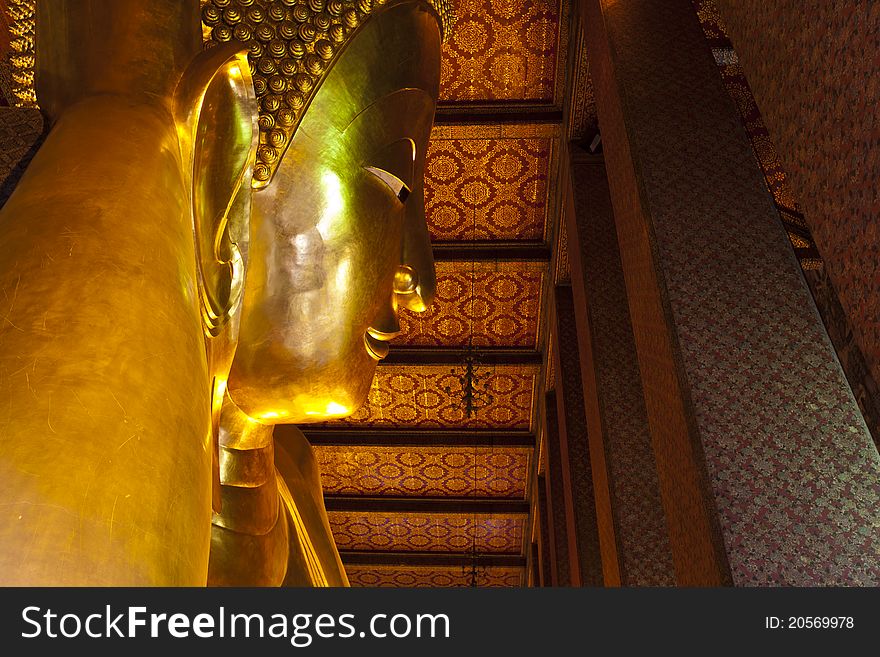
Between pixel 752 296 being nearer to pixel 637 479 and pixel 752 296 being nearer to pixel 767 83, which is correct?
pixel 767 83

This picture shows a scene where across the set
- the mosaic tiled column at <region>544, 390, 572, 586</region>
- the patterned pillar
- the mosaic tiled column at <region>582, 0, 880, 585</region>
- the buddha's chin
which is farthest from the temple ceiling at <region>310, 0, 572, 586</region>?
the buddha's chin

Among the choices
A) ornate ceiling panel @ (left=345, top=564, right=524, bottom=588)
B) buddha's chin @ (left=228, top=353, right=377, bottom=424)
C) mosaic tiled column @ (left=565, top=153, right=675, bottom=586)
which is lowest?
ornate ceiling panel @ (left=345, top=564, right=524, bottom=588)

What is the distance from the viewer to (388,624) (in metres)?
0.54

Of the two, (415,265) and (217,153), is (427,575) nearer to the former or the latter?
(415,265)

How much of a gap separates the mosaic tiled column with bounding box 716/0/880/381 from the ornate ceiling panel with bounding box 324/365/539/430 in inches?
260

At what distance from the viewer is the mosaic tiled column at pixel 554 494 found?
280 inches

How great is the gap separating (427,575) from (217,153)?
417 inches

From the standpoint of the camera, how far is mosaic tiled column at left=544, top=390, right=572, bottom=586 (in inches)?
280

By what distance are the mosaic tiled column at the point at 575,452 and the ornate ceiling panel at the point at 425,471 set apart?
2.75 meters

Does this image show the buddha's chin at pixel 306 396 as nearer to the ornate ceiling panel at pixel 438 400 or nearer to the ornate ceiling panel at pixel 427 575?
the ornate ceiling panel at pixel 438 400

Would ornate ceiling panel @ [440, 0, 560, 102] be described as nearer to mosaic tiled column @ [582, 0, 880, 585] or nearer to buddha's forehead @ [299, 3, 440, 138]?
mosaic tiled column @ [582, 0, 880, 585]

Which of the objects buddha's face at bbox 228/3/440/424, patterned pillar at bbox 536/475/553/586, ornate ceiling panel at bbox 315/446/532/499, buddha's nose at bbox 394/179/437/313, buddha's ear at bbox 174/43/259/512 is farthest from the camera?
ornate ceiling panel at bbox 315/446/532/499

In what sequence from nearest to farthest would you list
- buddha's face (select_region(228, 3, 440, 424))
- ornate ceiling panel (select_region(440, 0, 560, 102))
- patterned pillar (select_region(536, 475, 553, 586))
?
buddha's face (select_region(228, 3, 440, 424)) → ornate ceiling panel (select_region(440, 0, 560, 102)) → patterned pillar (select_region(536, 475, 553, 586))

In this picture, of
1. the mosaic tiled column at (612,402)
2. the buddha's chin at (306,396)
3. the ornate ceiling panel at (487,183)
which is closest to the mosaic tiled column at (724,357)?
the mosaic tiled column at (612,402)
